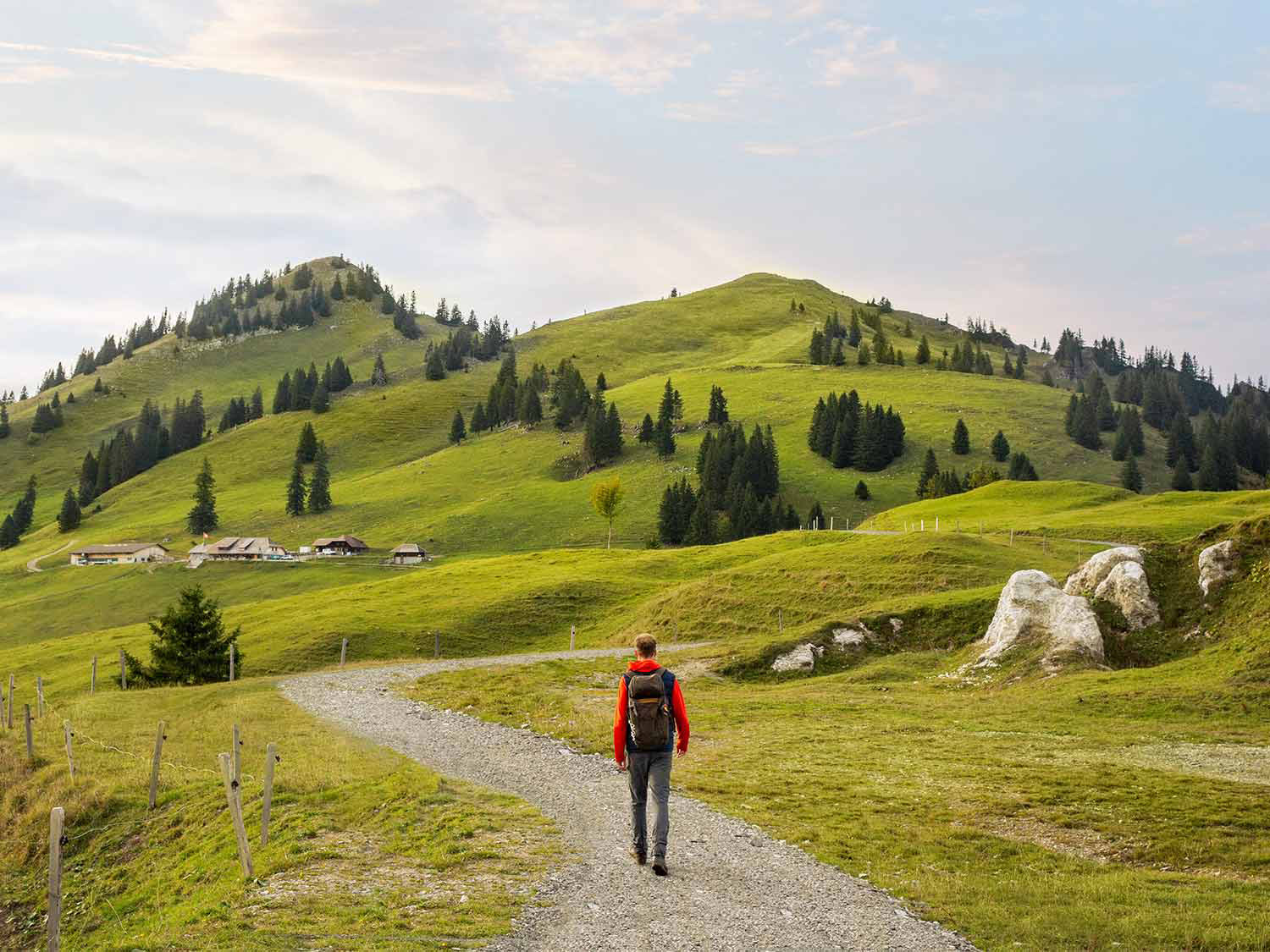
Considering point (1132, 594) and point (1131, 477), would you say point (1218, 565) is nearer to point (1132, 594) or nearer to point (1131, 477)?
point (1132, 594)

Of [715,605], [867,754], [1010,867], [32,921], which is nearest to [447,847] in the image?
[1010,867]

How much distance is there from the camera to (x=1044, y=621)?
129ft

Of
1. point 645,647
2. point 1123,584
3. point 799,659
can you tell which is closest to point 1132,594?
point 1123,584

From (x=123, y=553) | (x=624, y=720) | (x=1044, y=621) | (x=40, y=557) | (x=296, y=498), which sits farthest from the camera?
(x=296, y=498)

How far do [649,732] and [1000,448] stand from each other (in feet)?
Result: 562

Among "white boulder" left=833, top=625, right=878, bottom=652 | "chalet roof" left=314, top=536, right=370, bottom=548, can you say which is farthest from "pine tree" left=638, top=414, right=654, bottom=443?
"white boulder" left=833, top=625, right=878, bottom=652

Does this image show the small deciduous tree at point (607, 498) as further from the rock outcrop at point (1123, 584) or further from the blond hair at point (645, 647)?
the blond hair at point (645, 647)

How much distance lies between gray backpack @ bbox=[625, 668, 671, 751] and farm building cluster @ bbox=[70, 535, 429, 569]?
126m

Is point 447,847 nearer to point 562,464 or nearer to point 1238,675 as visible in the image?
point 1238,675

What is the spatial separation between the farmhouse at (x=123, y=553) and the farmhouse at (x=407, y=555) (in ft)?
143

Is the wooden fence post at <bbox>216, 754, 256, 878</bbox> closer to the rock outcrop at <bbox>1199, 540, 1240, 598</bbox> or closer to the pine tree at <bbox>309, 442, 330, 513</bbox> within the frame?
the rock outcrop at <bbox>1199, 540, 1240, 598</bbox>

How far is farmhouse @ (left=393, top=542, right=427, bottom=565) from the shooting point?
13475 centimetres

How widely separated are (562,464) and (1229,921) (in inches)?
6868

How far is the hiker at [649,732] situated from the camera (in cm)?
1503
